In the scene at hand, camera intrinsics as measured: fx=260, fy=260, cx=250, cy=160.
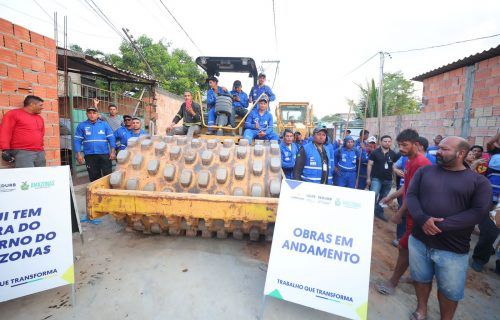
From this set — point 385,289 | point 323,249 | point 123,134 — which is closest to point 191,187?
point 323,249

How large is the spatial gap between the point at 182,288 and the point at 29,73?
3.97 m

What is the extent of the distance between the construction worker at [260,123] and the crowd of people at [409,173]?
0.7 inches

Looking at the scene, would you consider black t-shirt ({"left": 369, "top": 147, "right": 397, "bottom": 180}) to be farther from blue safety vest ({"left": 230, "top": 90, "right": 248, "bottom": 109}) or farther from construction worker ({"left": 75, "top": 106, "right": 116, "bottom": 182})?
construction worker ({"left": 75, "top": 106, "right": 116, "bottom": 182})

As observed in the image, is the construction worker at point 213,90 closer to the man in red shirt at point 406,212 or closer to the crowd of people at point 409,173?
the crowd of people at point 409,173

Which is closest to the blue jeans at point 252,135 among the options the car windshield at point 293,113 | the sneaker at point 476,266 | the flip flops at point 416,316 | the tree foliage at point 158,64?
the flip flops at point 416,316

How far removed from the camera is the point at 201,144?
3.29 metres

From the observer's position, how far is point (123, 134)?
5.71 m

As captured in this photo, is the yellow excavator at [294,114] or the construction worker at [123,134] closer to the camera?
the construction worker at [123,134]

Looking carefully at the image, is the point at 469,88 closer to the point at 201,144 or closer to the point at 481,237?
the point at 481,237

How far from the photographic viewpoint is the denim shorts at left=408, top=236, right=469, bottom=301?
212cm

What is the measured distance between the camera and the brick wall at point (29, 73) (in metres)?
3.62

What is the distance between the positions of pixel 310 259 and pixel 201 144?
6.14 feet

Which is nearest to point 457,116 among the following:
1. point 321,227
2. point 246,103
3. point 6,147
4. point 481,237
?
point 481,237

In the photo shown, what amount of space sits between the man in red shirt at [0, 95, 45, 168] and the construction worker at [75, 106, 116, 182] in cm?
110
